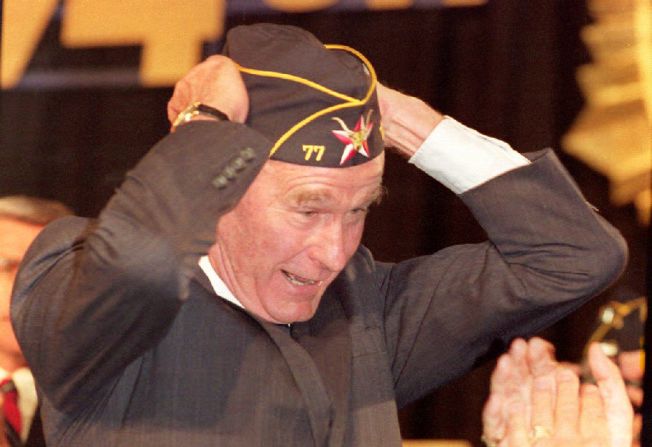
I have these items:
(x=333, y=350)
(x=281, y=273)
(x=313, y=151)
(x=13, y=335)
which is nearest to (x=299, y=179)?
(x=313, y=151)

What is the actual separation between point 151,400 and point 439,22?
4.78ft

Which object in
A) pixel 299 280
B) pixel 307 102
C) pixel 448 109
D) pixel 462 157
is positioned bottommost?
pixel 448 109

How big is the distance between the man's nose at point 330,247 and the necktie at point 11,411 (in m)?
1.31

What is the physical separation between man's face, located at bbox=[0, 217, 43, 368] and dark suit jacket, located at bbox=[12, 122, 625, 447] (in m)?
1.22

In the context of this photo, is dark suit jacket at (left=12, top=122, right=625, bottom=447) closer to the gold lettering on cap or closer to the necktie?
the gold lettering on cap

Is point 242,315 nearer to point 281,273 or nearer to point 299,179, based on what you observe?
point 281,273

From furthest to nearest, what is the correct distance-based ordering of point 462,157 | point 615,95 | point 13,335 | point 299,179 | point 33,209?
point 33,209 → point 13,335 → point 615,95 → point 462,157 → point 299,179

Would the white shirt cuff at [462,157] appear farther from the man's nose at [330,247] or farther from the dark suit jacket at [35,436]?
the dark suit jacket at [35,436]

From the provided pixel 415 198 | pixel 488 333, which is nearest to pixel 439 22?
pixel 415 198

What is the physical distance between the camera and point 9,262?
9.04 feet

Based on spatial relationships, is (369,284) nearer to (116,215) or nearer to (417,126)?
Result: (417,126)

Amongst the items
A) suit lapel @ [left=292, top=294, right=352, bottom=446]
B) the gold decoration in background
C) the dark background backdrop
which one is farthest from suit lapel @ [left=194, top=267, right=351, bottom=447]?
the gold decoration in background

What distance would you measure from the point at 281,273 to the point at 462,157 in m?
0.36

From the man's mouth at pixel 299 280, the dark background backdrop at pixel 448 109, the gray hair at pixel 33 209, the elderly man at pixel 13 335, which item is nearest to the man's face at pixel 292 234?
the man's mouth at pixel 299 280
